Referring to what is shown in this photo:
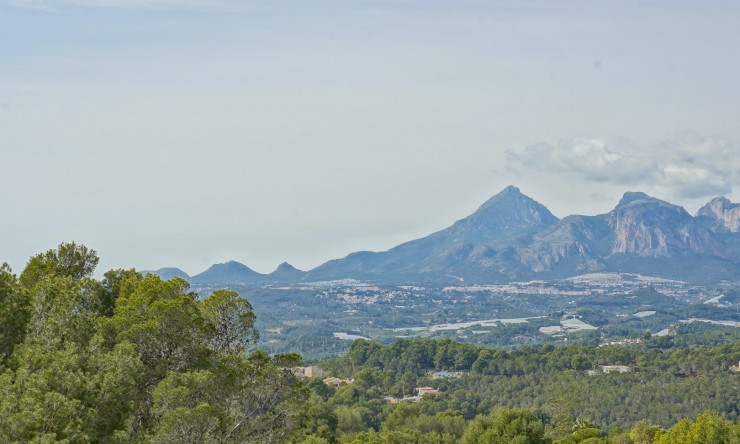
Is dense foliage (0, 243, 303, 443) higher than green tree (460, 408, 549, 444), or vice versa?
dense foliage (0, 243, 303, 443)

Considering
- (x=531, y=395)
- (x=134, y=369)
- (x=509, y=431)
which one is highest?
(x=134, y=369)

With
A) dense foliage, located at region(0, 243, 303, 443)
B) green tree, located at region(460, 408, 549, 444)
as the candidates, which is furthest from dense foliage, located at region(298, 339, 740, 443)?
dense foliage, located at region(0, 243, 303, 443)

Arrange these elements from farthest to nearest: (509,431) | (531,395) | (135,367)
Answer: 1. (531,395)
2. (509,431)
3. (135,367)

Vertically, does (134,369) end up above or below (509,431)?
above

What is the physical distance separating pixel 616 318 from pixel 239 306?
15272cm

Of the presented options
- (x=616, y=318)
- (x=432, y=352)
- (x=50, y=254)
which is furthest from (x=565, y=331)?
(x=50, y=254)

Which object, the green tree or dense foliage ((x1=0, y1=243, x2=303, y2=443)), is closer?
dense foliage ((x1=0, y1=243, x2=303, y2=443))

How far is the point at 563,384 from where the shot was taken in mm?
60156

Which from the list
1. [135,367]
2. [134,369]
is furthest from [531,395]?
[134,369]

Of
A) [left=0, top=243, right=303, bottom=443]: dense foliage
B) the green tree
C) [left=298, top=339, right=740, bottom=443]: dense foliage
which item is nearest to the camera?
[left=0, top=243, right=303, bottom=443]: dense foliage

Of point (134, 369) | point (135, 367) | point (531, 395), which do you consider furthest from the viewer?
point (531, 395)

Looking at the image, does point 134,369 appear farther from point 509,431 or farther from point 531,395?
point 531,395

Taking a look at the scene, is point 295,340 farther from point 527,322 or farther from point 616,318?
point 616,318

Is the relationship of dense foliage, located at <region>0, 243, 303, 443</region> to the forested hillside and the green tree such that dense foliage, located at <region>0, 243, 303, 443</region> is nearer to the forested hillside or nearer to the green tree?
the forested hillside
